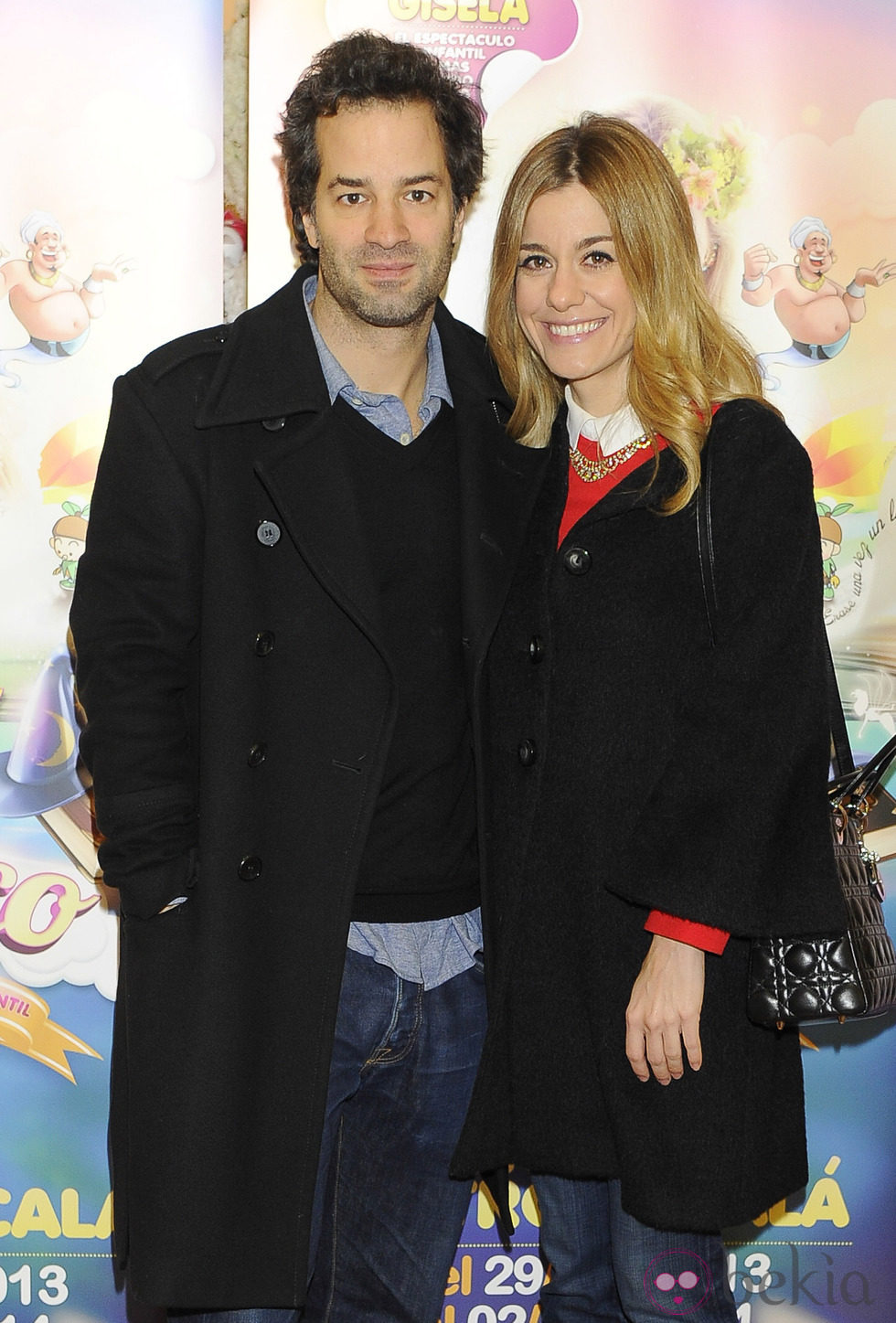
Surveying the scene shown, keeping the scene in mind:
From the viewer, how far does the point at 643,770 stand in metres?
1.84

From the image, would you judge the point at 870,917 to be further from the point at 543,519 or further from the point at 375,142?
the point at 375,142

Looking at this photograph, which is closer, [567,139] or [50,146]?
[567,139]

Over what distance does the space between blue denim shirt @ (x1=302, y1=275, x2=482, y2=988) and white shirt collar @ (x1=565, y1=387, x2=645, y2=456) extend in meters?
0.24

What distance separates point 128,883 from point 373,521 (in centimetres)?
65

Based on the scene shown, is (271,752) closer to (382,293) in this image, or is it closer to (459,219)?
(382,293)

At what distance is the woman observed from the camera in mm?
1761

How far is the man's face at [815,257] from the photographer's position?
259cm

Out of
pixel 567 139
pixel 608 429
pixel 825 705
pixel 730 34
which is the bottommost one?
pixel 825 705

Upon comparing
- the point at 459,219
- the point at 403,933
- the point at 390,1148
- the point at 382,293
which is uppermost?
the point at 459,219

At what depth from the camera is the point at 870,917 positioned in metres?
1.92

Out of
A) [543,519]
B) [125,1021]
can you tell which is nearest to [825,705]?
[543,519]

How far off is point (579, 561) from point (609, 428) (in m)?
0.25

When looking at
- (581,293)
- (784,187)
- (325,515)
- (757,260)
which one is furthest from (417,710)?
(784,187)

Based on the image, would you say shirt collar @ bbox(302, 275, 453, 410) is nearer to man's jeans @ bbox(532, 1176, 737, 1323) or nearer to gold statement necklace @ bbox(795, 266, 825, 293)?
gold statement necklace @ bbox(795, 266, 825, 293)
